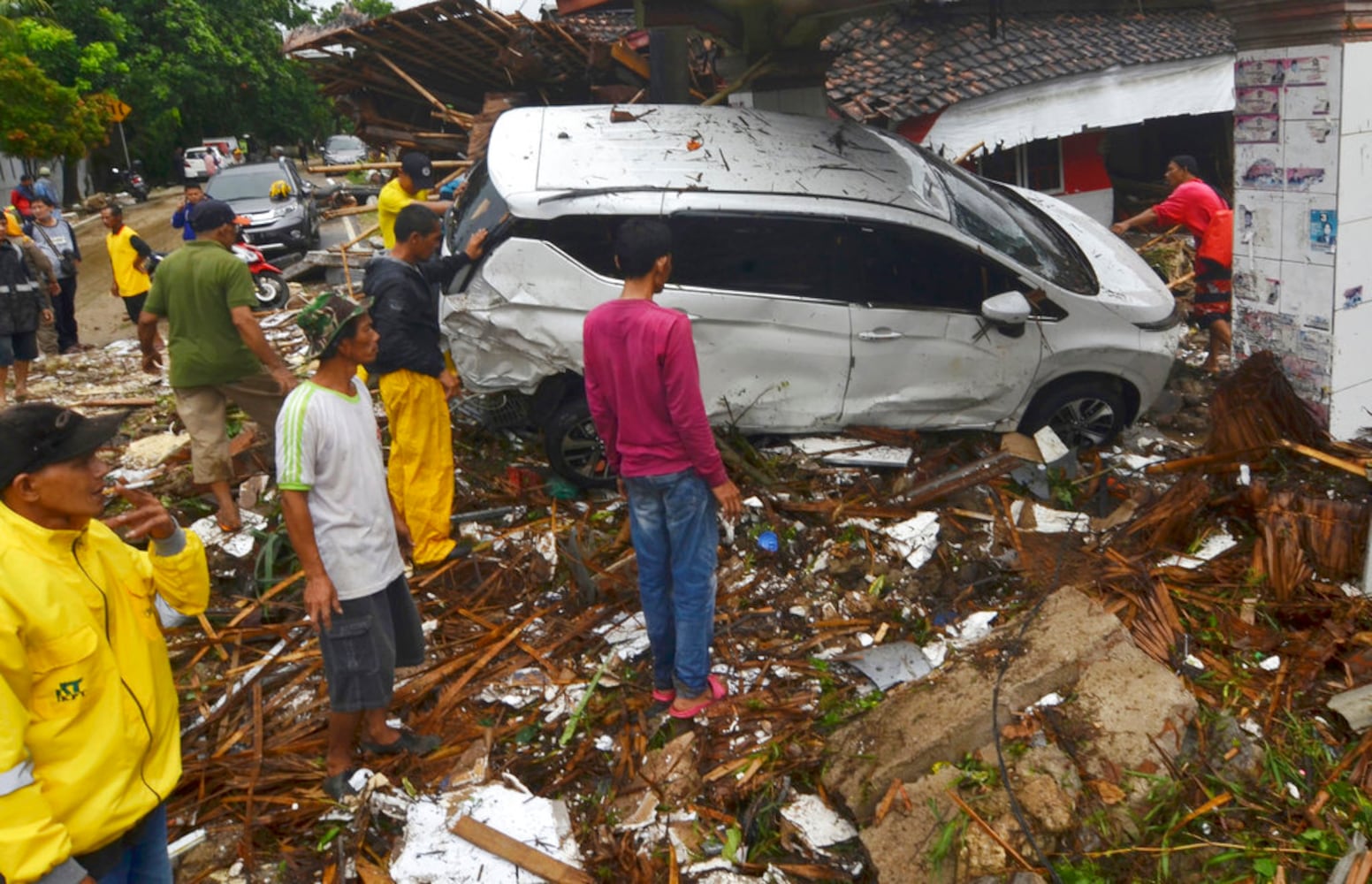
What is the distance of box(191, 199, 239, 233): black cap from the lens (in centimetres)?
595

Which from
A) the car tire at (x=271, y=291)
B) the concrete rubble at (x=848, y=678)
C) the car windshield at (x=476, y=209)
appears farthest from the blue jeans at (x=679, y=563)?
the car tire at (x=271, y=291)

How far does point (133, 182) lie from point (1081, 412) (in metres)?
34.7

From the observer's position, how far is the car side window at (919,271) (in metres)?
6.54

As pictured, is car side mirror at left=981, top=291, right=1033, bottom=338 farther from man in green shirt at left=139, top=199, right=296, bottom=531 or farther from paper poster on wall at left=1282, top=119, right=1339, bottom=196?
man in green shirt at left=139, top=199, right=296, bottom=531

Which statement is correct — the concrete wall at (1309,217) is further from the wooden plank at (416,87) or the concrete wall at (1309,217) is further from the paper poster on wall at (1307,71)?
the wooden plank at (416,87)

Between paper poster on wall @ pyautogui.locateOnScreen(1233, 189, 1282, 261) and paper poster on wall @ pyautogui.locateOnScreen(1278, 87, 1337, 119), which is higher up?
paper poster on wall @ pyautogui.locateOnScreen(1278, 87, 1337, 119)

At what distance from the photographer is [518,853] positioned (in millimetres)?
3980

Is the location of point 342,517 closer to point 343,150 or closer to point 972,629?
point 972,629

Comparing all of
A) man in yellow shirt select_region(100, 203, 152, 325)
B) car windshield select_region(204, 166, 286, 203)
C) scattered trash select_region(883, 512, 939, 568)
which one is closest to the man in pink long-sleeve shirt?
scattered trash select_region(883, 512, 939, 568)

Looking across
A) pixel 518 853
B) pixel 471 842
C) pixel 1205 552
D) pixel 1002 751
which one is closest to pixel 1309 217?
pixel 1205 552

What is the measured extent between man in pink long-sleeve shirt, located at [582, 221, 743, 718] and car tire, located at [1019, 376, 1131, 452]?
3.31m

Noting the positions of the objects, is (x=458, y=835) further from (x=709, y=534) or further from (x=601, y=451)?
(x=601, y=451)

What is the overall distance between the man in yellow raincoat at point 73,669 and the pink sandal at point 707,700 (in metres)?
2.25

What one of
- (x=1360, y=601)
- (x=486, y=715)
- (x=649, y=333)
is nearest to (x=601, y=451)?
(x=486, y=715)
